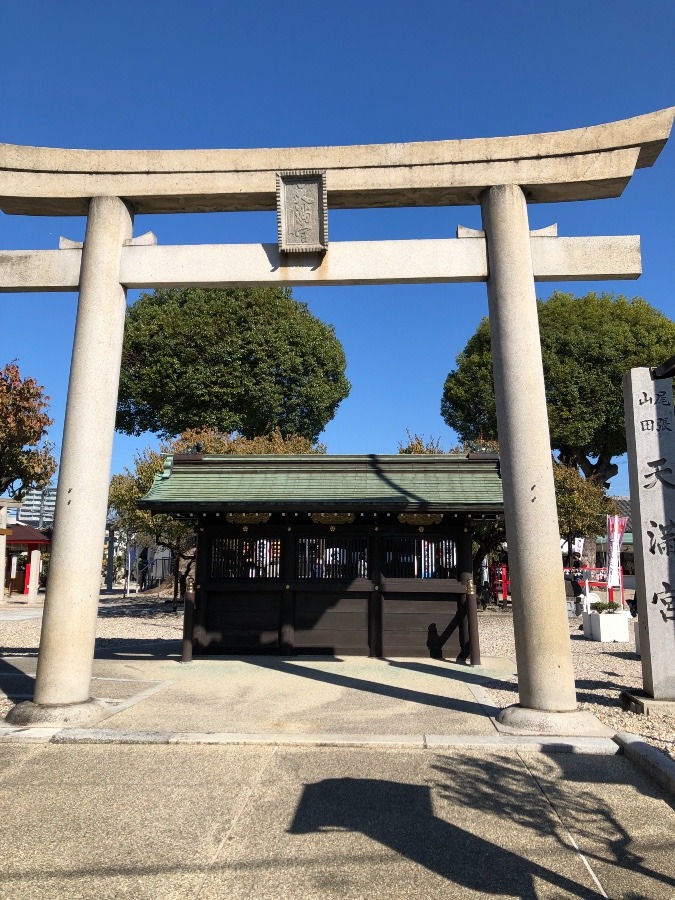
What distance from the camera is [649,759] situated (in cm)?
524

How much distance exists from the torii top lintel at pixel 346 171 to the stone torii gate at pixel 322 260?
18mm

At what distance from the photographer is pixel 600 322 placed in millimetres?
32219

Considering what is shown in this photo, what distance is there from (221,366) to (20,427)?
1014 cm

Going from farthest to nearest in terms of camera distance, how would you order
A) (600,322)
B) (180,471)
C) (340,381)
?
(340,381), (600,322), (180,471)

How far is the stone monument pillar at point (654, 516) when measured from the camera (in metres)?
7.51

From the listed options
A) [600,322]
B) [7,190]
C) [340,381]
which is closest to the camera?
[7,190]

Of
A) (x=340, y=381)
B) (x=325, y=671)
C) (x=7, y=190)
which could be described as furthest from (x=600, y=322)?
(x=7, y=190)

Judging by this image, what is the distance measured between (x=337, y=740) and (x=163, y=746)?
171 centimetres

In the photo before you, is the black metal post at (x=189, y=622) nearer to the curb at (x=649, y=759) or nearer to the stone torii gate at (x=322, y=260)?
the stone torii gate at (x=322, y=260)

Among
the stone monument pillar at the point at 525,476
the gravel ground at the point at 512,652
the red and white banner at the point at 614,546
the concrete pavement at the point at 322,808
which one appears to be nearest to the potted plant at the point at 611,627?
the gravel ground at the point at 512,652

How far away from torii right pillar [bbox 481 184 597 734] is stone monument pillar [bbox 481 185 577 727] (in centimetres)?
1

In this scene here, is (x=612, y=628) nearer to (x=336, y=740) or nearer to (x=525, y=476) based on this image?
(x=525, y=476)

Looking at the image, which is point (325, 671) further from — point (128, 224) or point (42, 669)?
point (128, 224)

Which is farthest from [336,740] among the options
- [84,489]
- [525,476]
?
[84,489]
